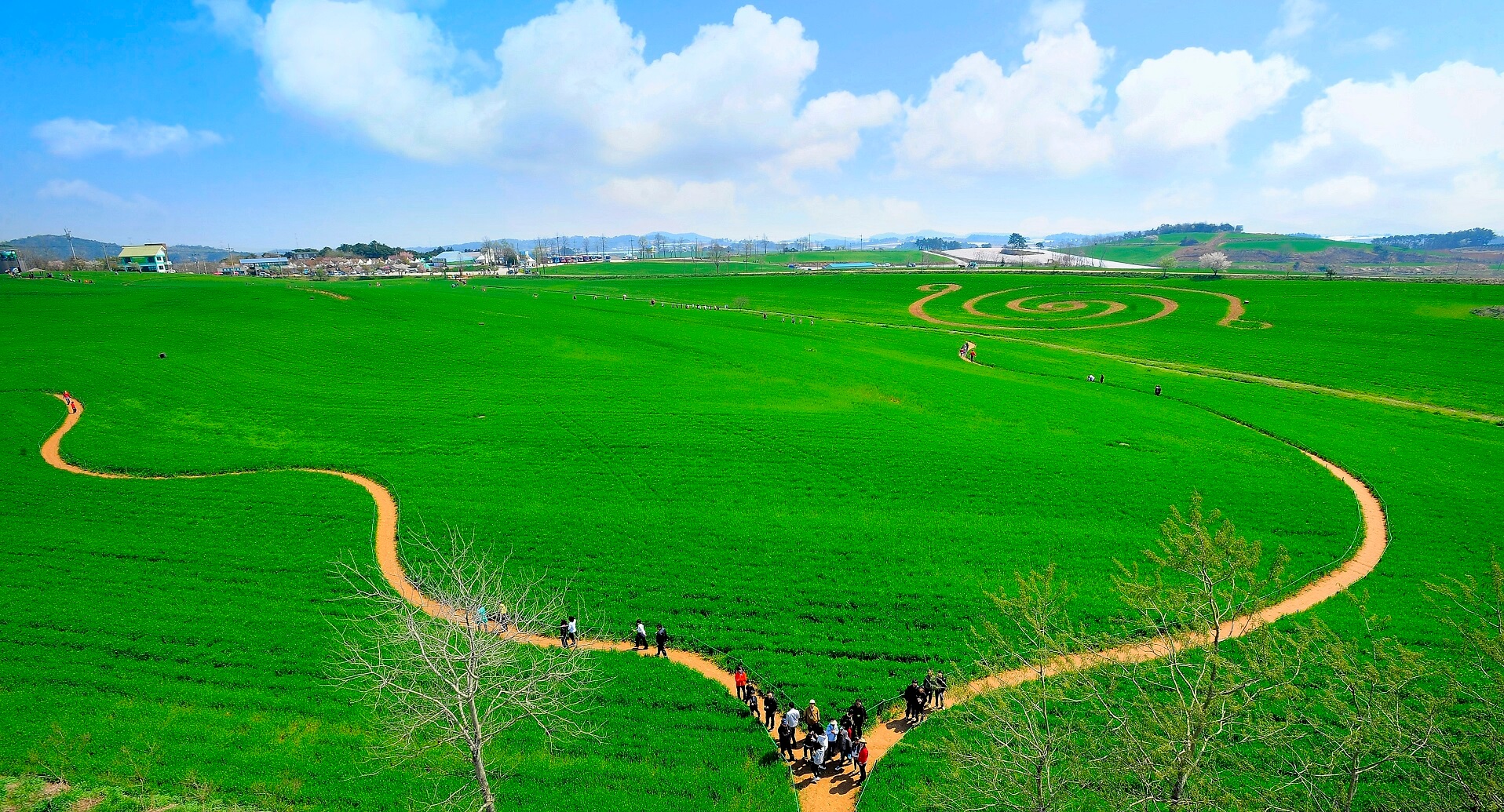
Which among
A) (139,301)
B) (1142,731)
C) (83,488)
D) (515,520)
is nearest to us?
(1142,731)

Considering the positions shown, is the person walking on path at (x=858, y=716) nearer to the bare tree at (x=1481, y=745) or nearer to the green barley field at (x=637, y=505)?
the green barley field at (x=637, y=505)

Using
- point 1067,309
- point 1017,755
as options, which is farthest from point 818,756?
point 1067,309

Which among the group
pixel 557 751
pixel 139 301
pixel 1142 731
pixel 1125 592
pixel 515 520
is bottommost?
pixel 557 751

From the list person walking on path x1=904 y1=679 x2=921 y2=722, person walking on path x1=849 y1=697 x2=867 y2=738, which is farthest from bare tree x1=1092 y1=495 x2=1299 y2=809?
person walking on path x1=849 y1=697 x2=867 y2=738

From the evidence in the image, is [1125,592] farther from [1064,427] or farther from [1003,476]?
[1064,427]

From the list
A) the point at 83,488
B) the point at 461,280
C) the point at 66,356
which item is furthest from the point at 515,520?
the point at 461,280

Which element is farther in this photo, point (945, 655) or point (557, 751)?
point (945, 655)

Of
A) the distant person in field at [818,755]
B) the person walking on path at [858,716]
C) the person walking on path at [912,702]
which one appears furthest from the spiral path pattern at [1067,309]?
the distant person in field at [818,755]
